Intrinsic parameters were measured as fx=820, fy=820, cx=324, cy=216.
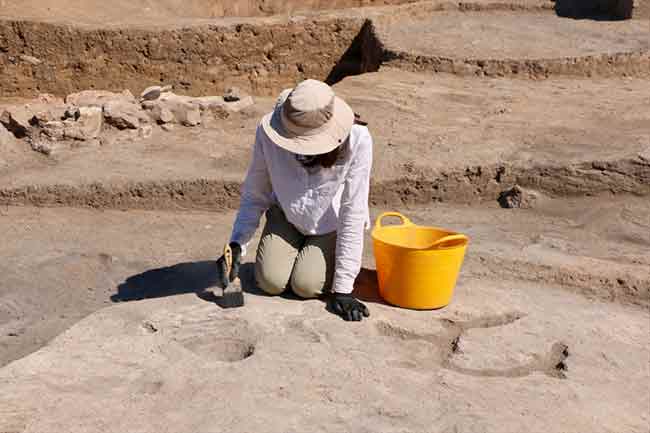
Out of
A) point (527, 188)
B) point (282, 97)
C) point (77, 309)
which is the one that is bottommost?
point (77, 309)

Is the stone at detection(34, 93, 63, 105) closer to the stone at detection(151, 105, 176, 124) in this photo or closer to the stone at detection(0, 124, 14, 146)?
the stone at detection(0, 124, 14, 146)

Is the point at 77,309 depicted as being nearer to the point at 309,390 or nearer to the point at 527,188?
the point at 309,390

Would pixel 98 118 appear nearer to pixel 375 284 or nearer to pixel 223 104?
pixel 223 104

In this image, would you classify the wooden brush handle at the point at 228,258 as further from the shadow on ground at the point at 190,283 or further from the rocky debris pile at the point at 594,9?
the rocky debris pile at the point at 594,9

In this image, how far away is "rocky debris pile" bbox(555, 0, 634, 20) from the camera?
8242 mm

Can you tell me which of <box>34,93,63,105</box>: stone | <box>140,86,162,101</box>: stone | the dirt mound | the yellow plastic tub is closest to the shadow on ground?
the yellow plastic tub

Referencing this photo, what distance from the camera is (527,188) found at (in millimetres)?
4957

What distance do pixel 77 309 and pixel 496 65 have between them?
13.9ft

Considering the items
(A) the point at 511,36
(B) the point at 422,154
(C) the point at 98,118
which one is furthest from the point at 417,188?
(A) the point at 511,36

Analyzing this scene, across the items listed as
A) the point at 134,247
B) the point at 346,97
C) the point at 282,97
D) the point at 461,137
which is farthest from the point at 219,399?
the point at 346,97

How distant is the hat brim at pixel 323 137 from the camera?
316 centimetres

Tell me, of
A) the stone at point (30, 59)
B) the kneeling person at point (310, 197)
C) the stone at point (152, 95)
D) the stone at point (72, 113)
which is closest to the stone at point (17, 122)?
the stone at point (72, 113)

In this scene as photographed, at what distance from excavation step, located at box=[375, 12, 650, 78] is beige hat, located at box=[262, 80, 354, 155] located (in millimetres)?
3926

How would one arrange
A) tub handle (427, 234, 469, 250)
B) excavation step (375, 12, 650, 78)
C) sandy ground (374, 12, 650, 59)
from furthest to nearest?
sandy ground (374, 12, 650, 59), excavation step (375, 12, 650, 78), tub handle (427, 234, 469, 250)
